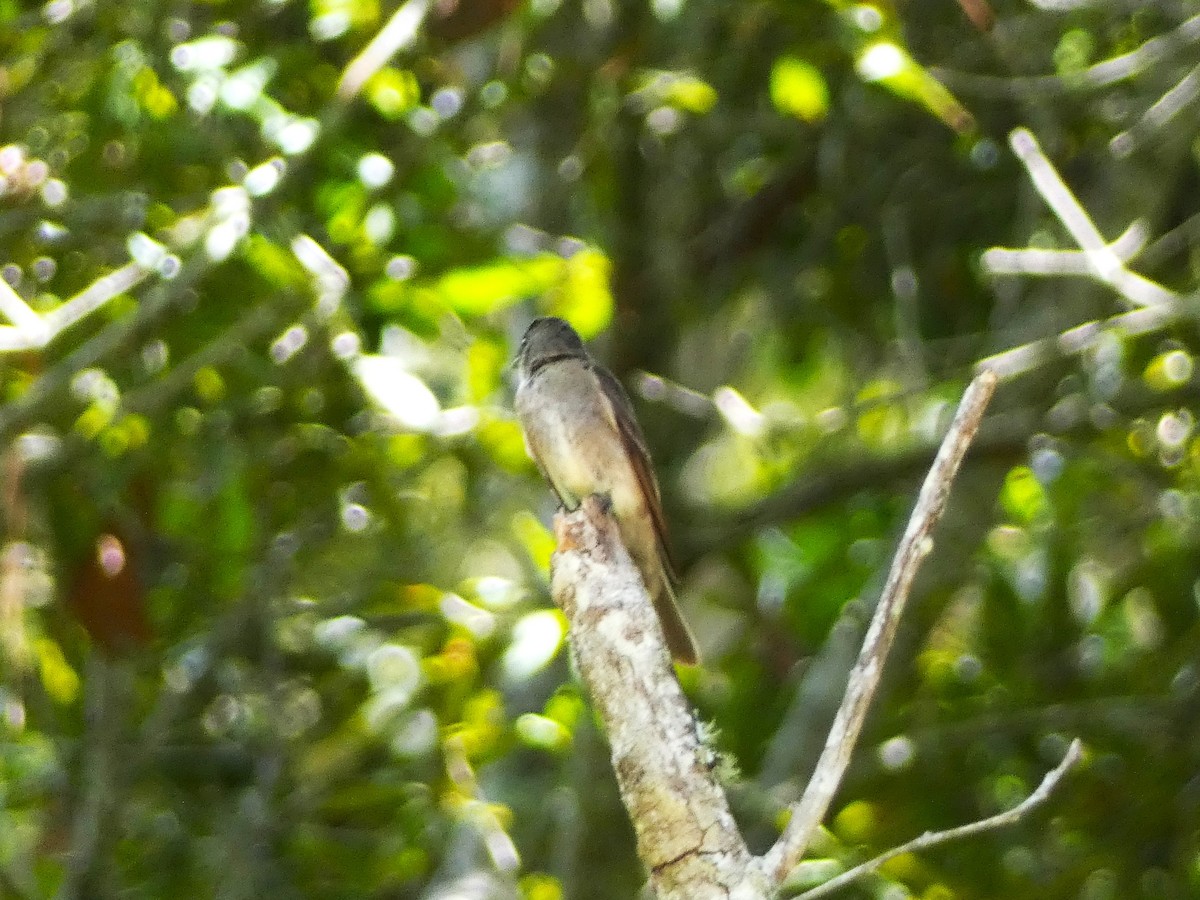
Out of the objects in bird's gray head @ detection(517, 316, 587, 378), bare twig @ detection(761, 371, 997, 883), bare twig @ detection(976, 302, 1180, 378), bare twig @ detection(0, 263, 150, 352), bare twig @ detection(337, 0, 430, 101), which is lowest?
bare twig @ detection(761, 371, 997, 883)

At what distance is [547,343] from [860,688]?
2.59m

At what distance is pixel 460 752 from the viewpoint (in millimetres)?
4887

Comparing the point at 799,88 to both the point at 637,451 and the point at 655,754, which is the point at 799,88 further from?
the point at 655,754

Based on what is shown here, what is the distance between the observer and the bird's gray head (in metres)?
4.80

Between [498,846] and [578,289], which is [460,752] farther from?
[578,289]

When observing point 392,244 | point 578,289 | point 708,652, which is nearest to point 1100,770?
point 708,652

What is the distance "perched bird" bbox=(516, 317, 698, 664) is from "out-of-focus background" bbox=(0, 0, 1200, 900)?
0.13 meters

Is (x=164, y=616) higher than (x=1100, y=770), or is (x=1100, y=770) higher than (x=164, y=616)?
(x=164, y=616)

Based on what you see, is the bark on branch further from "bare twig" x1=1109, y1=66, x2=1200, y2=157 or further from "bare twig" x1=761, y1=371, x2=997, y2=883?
"bare twig" x1=1109, y1=66, x2=1200, y2=157

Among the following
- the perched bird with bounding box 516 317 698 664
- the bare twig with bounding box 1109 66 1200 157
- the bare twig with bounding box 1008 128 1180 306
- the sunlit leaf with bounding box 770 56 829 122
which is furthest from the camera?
the bare twig with bounding box 1109 66 1200 157

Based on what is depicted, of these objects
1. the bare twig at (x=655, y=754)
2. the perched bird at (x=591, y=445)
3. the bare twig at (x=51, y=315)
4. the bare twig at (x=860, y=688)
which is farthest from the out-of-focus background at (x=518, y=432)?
the bare twig at (x=860, y=688)

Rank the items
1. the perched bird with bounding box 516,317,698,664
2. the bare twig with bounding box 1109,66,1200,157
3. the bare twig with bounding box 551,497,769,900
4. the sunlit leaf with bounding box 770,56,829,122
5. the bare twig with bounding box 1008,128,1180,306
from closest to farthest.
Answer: the bare twig with bounding box 551,497,769,900, the sunlit leaf with bounding box 770,56,829,122, the bare twig with bounding box 1008,128,1180,306, the perched bird with bounding box 516,317,698,664, the bare twig with bounding box 1109,66,1200,157

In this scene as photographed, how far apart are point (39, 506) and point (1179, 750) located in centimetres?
329

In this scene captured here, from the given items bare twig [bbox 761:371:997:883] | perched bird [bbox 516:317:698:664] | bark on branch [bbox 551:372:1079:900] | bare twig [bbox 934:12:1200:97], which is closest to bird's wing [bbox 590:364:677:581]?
perched bird [bbox 516:317:698:664]
